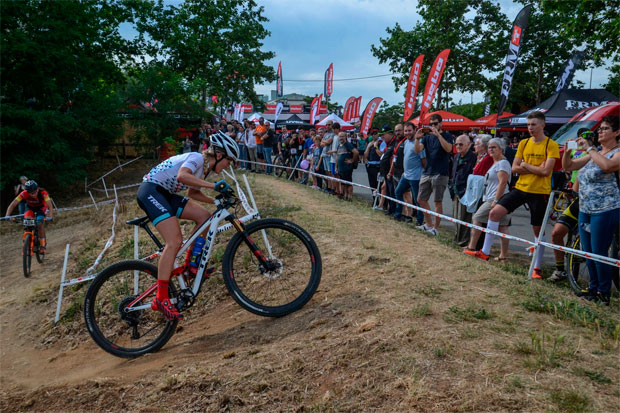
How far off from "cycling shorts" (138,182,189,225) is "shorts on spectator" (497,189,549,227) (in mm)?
4550

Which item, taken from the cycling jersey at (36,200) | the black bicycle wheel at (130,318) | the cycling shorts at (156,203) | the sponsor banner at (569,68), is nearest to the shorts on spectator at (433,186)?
the cycling shorts at (156,203)

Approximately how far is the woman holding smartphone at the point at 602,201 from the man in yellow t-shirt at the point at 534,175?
99 cm

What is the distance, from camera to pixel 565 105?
2275 centimetres

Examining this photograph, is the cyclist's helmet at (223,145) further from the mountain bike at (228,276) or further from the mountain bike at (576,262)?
the mountain bike at (576,262)

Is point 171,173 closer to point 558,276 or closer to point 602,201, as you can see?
point 602,201

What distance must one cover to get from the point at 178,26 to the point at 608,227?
32.1m

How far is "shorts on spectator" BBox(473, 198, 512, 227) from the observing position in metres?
7.08

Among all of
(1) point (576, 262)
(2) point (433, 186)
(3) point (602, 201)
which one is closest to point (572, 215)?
(1) point (576, 262)

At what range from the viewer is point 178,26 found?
31891 millimetres

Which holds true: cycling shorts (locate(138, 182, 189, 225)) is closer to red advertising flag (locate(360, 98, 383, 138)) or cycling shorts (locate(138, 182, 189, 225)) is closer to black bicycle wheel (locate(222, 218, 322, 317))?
black bicycle wheel (locate(222, 218, 322, 317))

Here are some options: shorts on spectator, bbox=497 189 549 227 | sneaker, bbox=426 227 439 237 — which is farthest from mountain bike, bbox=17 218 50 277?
shorts on spectator, bbox=497 189 549 227

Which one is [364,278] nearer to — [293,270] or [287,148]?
[293,270]

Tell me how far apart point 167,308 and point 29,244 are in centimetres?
852

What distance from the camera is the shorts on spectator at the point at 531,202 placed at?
21.3ft
